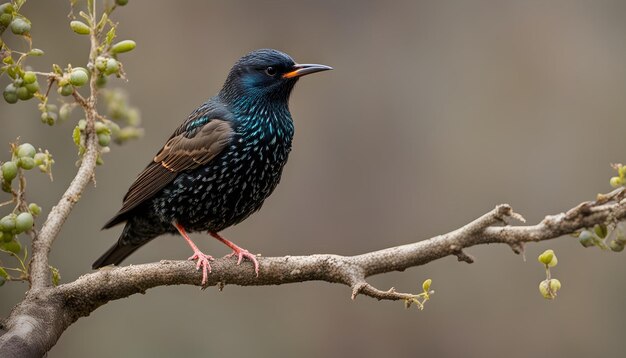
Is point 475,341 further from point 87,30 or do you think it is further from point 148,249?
point 87,30

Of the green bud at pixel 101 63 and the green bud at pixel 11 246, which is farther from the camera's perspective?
the green bud at pixel 101 63

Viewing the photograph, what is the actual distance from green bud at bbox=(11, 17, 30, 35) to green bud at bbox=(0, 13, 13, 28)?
0.06 ft

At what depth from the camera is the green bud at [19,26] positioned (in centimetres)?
289

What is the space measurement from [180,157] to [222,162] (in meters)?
0.24

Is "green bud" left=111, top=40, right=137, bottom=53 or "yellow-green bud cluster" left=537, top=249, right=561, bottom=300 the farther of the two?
"green bud" left=111, top=40, right=137, bottom=53

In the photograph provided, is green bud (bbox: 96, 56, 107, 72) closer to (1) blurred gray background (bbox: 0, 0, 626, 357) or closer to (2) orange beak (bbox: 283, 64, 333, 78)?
(2) orange beak (bbox: 283, 64, 333, 78)

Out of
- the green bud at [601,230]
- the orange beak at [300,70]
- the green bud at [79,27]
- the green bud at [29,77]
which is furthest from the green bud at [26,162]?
the green bud at [601,230]

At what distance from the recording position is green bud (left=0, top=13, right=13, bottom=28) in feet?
9.45

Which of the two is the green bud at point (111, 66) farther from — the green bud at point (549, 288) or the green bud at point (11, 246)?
the green bud at point (549, 288)

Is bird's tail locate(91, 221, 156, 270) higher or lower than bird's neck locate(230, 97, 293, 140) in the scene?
lower

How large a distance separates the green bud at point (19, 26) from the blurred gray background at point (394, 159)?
3.39m

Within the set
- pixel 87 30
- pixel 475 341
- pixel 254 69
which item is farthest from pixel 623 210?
pixel 475 341

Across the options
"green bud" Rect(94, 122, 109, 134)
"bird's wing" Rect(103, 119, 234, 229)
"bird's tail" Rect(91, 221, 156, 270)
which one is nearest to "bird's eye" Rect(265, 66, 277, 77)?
"bird's wing" Rect(103, 119, 234, 229)

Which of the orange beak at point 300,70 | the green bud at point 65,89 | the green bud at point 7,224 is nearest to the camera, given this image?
the green bud at point 7,224
